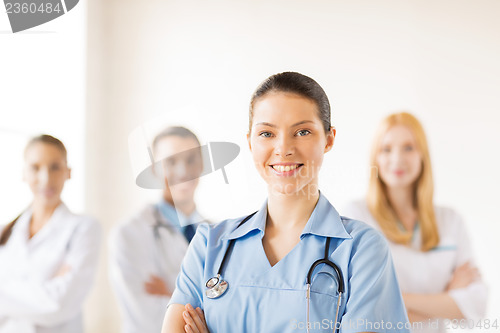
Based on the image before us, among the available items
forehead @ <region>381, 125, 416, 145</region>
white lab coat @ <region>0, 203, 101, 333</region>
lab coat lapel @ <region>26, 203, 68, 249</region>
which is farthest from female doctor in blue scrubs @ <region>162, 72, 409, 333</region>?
lab coat lapel @ <region>26, 203, 68, 249</region>

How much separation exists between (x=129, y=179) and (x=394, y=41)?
4.43ft

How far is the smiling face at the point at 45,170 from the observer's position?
74.4 inches

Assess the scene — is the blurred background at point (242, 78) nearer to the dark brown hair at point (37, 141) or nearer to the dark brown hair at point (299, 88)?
the dark brown hair at point (37, 141)

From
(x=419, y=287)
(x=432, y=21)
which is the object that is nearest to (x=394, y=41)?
(x=432, y=21)

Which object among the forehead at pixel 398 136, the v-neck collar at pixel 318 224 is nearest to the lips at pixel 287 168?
the v-neck collar at pixel 318 224

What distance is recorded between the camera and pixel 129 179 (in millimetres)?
2400

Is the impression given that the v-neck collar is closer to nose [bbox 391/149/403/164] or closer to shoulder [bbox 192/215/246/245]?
shoulder [bbox 192/215/246/245]

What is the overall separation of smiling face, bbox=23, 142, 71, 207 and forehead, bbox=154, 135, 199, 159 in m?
0.39

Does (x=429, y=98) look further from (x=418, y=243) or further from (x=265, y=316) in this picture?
(x=265, y=316)

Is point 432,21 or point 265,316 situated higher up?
point 432,21

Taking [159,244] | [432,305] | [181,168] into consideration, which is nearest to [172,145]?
[181,168]

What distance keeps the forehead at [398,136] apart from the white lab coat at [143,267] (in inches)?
30.0

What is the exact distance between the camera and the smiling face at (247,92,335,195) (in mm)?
887

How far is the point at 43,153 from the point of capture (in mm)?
1896
